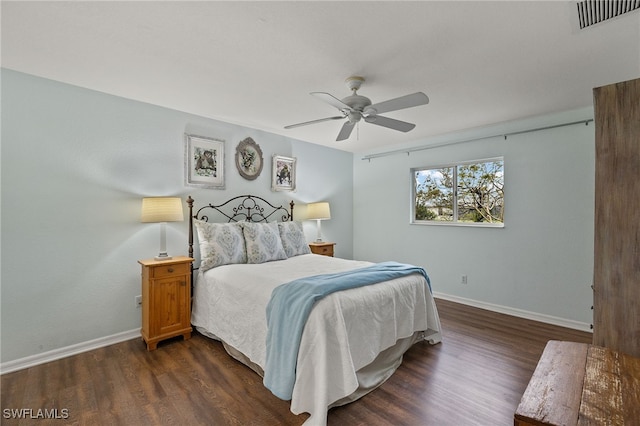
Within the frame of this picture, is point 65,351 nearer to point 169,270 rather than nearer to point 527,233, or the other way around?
point 169,270

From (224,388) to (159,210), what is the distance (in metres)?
1.77

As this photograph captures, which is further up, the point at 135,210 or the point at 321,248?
the point at 135,210

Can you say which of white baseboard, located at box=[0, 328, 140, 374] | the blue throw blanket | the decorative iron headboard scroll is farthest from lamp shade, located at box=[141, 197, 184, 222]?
the blue throw blanket

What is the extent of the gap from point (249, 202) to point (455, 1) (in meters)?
3.21

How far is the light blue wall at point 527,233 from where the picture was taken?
3309 millimetres

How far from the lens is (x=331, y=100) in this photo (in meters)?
2.25

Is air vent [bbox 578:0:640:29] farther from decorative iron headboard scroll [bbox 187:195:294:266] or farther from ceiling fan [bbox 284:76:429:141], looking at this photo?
decorative iron headboard scroll [bbox 187:195:294:266]

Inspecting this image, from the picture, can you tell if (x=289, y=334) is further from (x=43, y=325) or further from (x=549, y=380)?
(x=43, y=325)

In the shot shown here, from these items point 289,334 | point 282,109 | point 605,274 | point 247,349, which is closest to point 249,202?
point 282,109

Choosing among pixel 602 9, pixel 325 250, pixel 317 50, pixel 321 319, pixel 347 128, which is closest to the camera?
pixel 602 9

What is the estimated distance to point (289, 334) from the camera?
1.97 meters

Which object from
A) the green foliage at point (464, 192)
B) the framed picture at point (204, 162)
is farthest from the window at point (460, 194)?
the framed picture at point (204, 162)

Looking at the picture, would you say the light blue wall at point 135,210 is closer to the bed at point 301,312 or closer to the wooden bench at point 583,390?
the bed at point 301,312

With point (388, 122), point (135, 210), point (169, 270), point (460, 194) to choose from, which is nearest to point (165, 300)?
point (169, 270)
